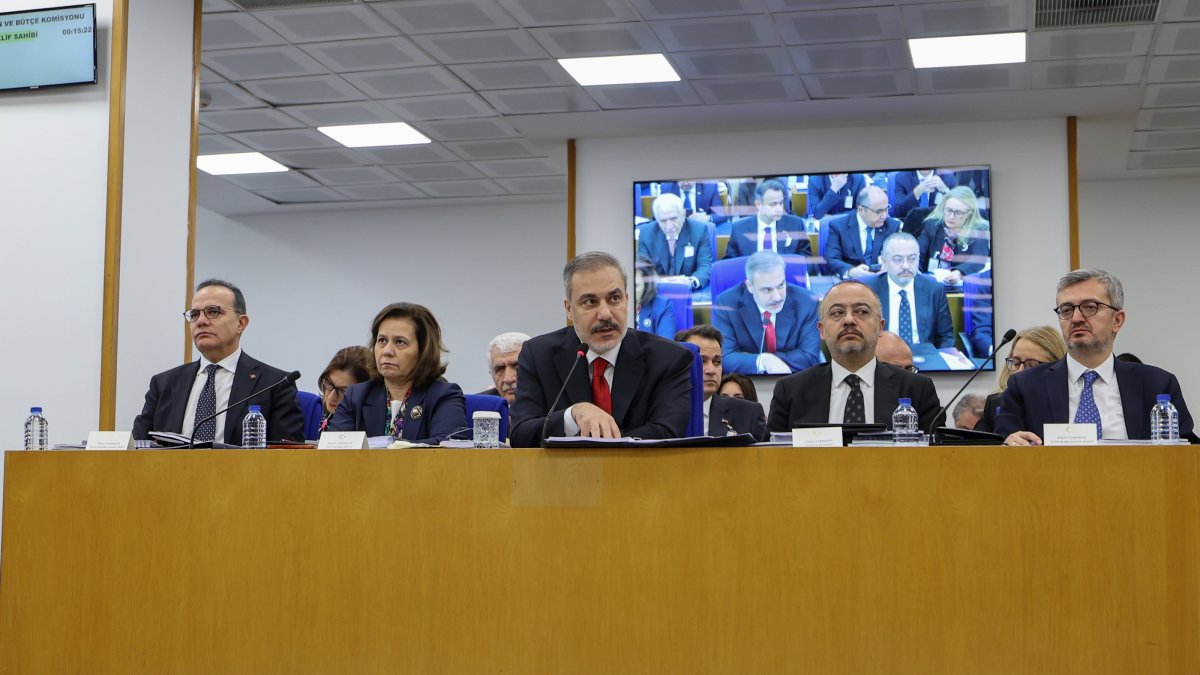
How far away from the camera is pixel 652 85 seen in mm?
6863

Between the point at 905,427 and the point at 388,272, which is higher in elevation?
the point at 388,272

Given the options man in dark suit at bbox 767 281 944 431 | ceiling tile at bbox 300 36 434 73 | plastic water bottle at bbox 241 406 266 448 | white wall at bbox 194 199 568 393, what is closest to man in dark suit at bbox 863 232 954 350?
ceiling tile at bbox 300 36 434 73

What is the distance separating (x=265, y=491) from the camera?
2775 millimetres

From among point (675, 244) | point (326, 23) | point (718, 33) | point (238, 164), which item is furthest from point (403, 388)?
point (238, 164)

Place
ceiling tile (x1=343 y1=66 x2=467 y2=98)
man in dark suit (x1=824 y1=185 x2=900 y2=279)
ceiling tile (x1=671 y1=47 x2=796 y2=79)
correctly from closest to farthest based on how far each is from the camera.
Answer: ceiling tile (x1=671 y1=47 x2=796 y2=79)
ceiling tile (x1=343 y1=66 x2=467 y2=98)
man in dark suit (x1=824 y1=185 x2=900 y2=279)

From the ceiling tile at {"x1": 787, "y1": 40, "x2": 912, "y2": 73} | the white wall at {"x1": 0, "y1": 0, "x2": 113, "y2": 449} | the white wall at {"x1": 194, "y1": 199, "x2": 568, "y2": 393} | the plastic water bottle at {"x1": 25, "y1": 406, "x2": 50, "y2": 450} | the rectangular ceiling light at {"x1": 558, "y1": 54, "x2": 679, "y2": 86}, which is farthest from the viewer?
the white wall at {"x1": 194, "y1": 199, "x2": 568, "y2": 393}

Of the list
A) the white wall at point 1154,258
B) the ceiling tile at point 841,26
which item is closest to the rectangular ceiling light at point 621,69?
the ceiling tile at point 841,26

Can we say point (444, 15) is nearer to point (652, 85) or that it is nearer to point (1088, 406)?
point (652, 85)

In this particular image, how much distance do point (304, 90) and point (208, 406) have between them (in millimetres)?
3433

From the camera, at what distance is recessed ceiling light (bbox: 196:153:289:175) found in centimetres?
851

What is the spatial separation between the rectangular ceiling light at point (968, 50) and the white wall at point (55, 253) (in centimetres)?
396

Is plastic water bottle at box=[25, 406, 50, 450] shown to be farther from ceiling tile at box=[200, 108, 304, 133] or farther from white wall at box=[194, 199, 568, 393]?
white wall at box=[194, 199, 568, 393]

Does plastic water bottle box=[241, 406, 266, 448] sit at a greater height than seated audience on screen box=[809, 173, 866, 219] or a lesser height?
lesser

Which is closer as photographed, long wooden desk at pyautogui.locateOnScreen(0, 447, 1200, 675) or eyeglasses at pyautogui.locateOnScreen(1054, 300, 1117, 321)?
long wooden desk at pyautogui.locateOnScreen(0, 447, 1200, 675)
